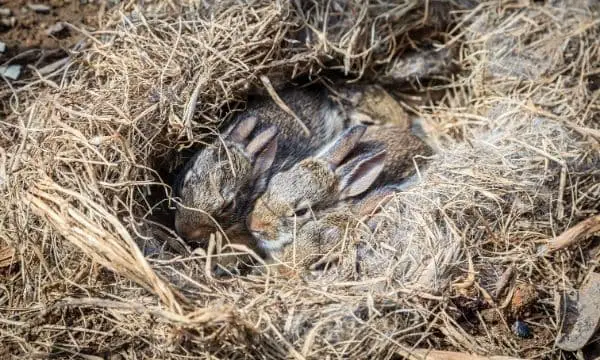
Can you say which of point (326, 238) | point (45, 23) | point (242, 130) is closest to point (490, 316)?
point (326, 238)

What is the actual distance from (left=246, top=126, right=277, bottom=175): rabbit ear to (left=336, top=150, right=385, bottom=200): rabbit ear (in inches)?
18.9

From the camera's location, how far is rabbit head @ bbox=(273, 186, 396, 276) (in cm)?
449

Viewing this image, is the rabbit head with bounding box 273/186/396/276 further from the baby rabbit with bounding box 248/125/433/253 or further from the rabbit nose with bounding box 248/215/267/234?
the rabbit nose with bounding box 248/215/267/234

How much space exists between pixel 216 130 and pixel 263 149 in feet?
1.11

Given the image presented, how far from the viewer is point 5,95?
16.5 ft

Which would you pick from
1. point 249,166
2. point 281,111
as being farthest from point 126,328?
point 281,111

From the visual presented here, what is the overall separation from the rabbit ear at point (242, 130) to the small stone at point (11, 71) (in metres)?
1.62

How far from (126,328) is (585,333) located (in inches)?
104

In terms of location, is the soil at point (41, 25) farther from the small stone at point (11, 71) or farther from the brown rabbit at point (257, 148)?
the brown rabbit at point (257, 148)

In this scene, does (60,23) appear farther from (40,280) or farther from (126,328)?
(126,328)

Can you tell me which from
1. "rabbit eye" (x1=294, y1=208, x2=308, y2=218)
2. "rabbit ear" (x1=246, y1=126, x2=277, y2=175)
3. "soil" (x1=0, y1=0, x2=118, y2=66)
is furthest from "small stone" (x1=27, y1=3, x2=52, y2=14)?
"rabbit eye" (x1=294, y1=208, x2=308, y2=218)

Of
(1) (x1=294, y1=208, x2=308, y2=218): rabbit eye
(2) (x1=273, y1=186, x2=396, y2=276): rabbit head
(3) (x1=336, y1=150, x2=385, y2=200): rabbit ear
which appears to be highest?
(3) (x1=336, y1=150, x2=385, y2=200): rabbit ear

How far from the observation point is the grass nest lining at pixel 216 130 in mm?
3828

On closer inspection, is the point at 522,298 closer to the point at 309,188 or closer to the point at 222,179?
the point at 309,188
